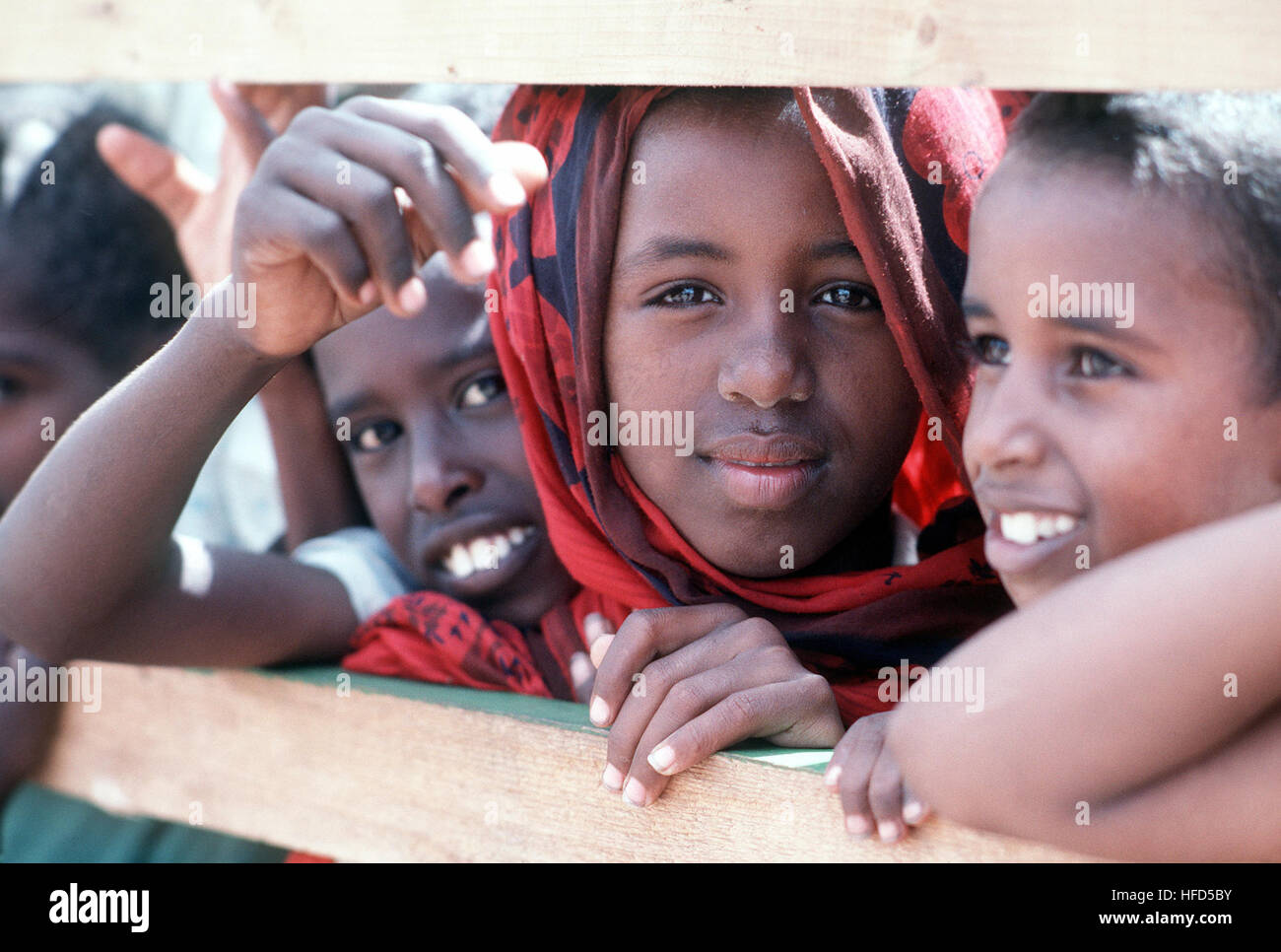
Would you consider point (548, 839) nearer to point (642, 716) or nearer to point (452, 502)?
point (642, 716)

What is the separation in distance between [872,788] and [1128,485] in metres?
0.30

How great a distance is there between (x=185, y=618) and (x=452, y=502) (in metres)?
0.37

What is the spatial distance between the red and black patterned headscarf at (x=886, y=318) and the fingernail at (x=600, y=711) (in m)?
0.24

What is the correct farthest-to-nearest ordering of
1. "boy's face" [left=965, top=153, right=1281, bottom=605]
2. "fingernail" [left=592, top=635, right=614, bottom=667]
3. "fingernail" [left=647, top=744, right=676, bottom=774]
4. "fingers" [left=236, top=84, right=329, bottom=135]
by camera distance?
"fingers" [left=236, top=84, right=329, bottom=135]
"fingernail" [left=592, top=635, right=614, bottom=667]
"fingernail" [left=647, top=744, right=676, bottom=774]
"boy's face" [left=965, top=153, right=1281, bottom=605]

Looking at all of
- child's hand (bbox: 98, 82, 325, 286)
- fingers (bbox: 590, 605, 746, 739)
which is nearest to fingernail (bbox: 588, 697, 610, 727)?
fingers (bbox: 590, 605, 746, 739)

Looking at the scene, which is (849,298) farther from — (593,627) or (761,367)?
(593,627)

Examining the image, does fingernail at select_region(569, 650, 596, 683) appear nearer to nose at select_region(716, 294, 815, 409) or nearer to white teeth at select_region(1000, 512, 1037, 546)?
nose at select_region(716, 294, 815, 409)

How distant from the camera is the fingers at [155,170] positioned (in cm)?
207

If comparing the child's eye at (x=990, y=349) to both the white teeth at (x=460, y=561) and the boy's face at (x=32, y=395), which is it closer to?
the white teeth at (x=460, y=561)

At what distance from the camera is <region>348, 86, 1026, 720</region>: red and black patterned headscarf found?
1.22 m

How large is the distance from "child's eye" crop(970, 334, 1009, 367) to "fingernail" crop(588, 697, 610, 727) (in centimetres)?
46

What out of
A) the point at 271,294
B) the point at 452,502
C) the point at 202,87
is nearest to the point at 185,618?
the point at 452,502

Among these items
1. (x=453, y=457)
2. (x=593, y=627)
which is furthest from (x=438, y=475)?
(x=593, y=627)
